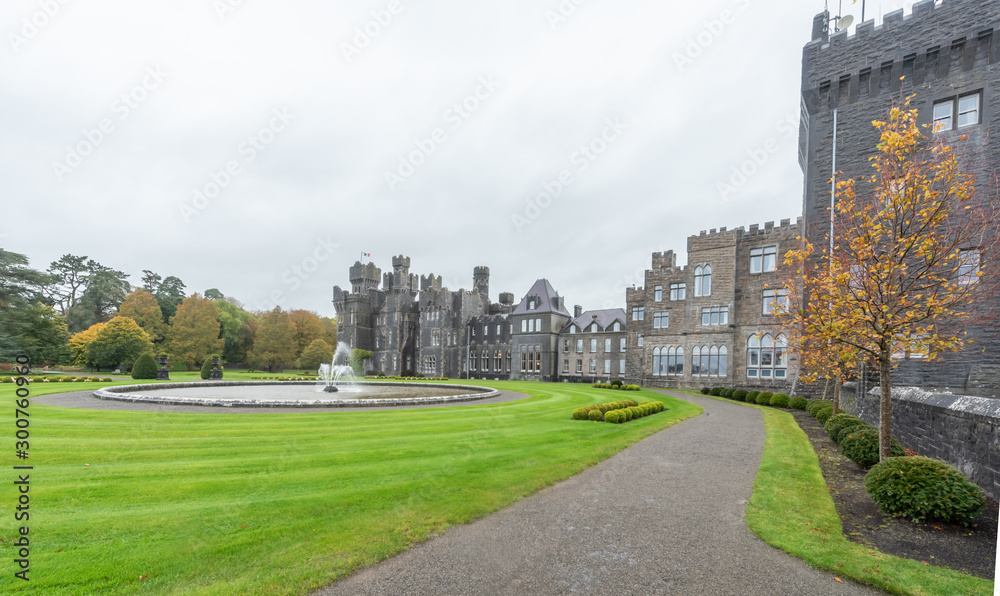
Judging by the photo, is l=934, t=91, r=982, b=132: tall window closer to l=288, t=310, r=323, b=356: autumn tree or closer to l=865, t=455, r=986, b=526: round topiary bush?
l=865, t=455, r=986, b=526: round topiary bush

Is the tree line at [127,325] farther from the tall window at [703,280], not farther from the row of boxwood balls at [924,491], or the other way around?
the tall window at [703,280]

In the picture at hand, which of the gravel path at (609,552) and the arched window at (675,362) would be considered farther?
the arched window at (675,362)

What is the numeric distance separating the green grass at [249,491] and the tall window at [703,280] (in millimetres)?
27456

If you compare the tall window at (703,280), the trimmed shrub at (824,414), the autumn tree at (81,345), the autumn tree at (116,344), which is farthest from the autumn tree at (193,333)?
the trimmed shrub at (824,414)

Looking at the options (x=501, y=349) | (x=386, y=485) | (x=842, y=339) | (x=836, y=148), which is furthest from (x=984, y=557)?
(x=501, y=349)

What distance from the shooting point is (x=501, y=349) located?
61500 millimetres

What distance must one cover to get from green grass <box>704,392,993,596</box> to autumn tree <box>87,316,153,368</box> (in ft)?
193

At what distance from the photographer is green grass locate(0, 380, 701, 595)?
5.15 metres

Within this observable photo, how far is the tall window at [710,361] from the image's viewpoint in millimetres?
37906

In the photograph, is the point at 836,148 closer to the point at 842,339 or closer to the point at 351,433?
the point at 842,339

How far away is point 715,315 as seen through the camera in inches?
1518

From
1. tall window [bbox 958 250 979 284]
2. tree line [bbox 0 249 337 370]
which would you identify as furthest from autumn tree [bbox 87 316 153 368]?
tall window [bbox 958 250 979 284]

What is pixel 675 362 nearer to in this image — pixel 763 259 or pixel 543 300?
pixel 763 259

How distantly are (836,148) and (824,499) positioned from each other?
22990 mm
